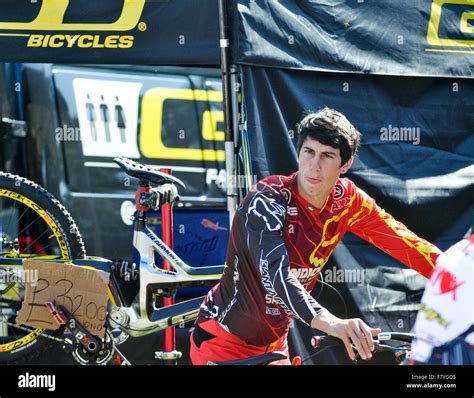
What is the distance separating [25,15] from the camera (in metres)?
4.59

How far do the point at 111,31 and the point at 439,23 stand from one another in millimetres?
1813

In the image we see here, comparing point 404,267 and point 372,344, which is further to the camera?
point 404,267

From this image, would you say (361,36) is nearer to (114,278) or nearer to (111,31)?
(111,31)

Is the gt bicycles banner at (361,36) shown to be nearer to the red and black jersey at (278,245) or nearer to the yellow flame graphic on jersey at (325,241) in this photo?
the red and black jersey at (278,245)

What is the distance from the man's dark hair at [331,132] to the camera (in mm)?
4035

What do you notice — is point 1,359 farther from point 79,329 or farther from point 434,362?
point 434,362

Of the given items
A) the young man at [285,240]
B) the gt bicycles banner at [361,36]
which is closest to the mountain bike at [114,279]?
the young man at [285,240]

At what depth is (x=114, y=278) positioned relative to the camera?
466 cm

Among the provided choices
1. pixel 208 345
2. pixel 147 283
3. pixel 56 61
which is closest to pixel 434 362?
pixel 208 345

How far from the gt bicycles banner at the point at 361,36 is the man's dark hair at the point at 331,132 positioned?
1.99 feet

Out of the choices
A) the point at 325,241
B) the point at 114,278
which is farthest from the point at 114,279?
the point at 325,241
